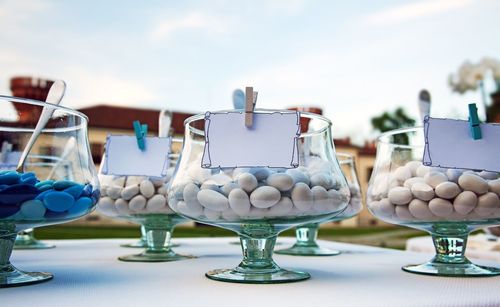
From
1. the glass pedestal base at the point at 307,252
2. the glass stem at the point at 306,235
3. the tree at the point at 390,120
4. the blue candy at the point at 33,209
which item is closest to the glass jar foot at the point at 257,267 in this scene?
the blue candy at the point at 33,209

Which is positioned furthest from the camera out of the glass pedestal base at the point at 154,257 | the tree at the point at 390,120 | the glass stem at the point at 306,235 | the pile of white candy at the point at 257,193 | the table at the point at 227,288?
the tree at the point at 390,120

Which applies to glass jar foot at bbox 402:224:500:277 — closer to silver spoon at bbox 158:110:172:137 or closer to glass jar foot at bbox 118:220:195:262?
glass jar foot at bbox 118:220:195:262

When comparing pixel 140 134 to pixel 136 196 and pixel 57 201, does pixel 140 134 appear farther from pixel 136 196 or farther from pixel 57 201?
pixel 57 201

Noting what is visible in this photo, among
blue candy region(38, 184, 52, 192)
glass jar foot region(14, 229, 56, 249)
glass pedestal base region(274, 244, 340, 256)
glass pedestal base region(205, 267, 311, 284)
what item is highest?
blue candy region(38, 184, 52, 192)

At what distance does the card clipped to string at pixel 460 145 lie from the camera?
68cm

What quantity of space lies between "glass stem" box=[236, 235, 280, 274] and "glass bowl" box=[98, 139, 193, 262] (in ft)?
0.79

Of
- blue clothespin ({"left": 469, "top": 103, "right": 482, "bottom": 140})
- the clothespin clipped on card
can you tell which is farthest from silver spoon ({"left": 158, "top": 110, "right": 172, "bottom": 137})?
blue clothespin ({"left": 469, "top": 103, "right": 482, "bottom": 140})

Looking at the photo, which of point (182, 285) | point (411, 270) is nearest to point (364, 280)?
point (411, 270)

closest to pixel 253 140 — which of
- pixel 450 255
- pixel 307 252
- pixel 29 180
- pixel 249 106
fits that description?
pixel 249 106

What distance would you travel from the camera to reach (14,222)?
1.97 ft

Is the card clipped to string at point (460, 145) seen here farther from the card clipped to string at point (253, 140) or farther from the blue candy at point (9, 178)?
the blue candy at point (9, 178)

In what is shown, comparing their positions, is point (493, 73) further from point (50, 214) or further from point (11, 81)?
point (50, 214)

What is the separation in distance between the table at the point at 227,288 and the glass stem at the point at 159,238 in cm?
9

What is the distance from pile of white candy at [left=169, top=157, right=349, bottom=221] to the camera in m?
0.61
